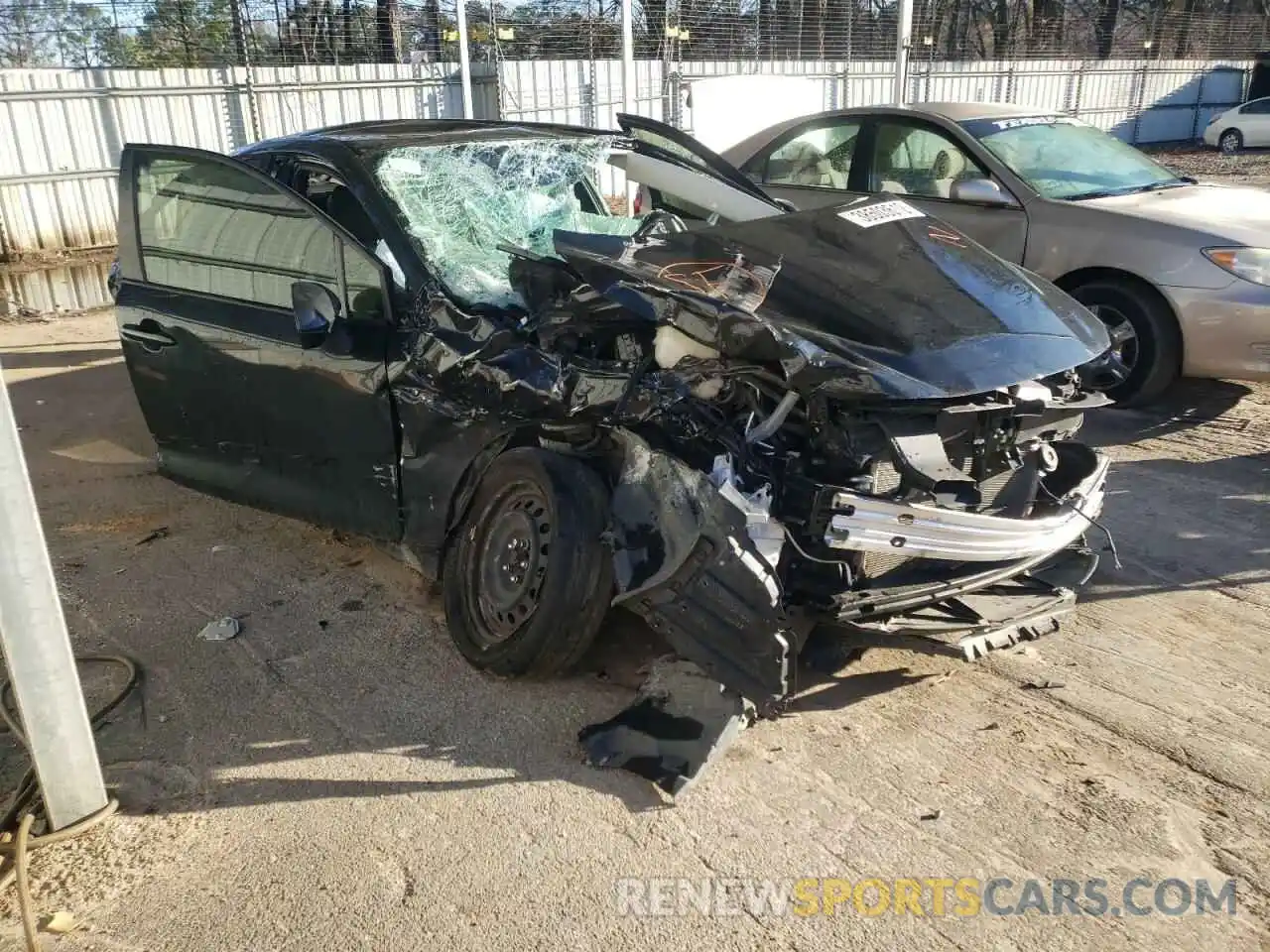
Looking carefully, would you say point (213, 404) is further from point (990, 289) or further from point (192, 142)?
point (192, 142)

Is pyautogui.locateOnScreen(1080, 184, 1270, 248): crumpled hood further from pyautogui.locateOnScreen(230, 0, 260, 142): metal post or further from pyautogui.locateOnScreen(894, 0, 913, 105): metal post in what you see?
pyautogui.locateOnScreen(230, 0, 260, 142): metal post

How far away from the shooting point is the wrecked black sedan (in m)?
2.98

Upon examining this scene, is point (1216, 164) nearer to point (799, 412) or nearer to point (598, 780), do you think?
point (799, 412)

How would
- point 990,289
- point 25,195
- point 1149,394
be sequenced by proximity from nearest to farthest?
point 990,289, point 1149,394, point 25,195

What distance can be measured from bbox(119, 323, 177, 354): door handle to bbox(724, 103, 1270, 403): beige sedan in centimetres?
461

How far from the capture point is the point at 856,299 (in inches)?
132

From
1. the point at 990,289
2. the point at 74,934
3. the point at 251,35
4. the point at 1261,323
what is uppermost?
the point at 251,35

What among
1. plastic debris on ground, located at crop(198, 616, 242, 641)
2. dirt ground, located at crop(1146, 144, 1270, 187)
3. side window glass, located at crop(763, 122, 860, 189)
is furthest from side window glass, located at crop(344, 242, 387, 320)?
dirt ground, located at crop(1146, 144, 1270, 187)

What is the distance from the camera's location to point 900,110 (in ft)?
24.1

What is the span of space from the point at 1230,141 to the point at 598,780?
86.4 feet

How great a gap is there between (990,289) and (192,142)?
1134 centimetres

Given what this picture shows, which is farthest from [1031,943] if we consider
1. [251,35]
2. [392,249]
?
[251,35]

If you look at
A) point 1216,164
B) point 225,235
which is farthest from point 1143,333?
point 1216,164

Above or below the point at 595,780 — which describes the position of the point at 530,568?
above
